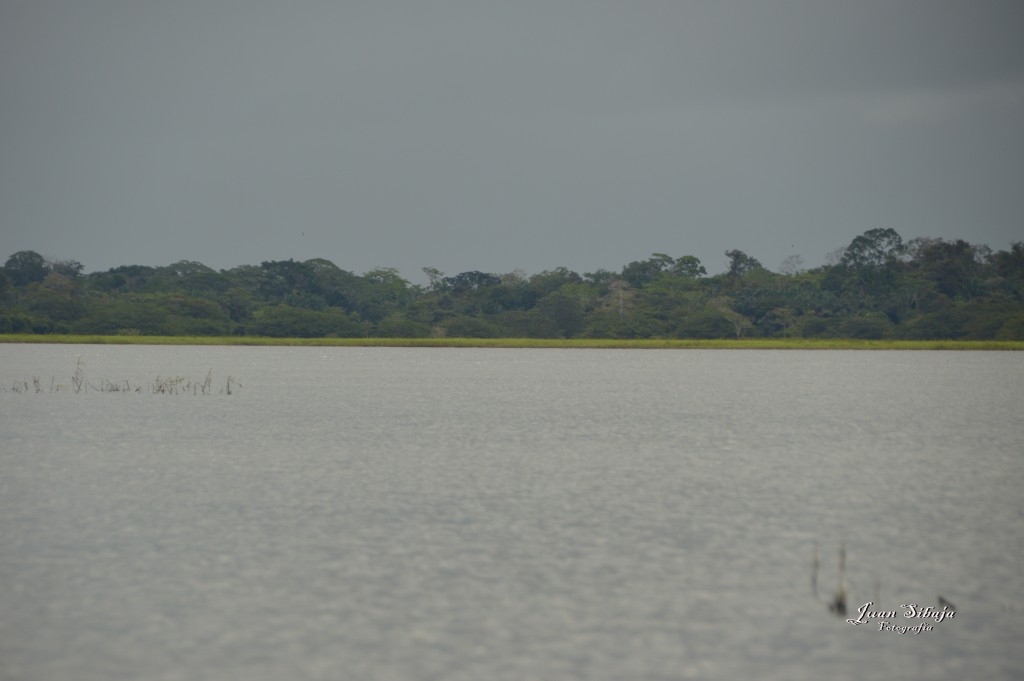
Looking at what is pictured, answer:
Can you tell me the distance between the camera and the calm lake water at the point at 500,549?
803cm

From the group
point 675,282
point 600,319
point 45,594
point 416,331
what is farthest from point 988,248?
point 45,594

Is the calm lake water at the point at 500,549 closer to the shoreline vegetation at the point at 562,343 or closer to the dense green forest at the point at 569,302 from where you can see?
the shoreline vegetation at the point at 562,343

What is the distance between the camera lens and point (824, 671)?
7.66m

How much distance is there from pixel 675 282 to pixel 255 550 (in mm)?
144432

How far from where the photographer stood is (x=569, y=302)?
144m

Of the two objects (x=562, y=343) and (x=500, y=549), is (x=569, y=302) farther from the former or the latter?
(x=500, y=549)

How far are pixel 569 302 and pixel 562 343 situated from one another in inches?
656

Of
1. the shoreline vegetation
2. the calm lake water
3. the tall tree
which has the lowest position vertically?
the calm lake water
